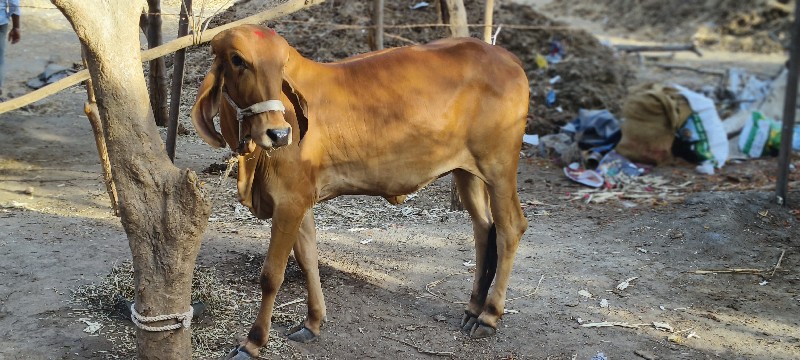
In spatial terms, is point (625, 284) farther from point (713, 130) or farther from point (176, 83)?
point (713, 130)

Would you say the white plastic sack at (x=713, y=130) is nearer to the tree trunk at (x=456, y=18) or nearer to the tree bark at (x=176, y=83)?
the tree trunk at (x=456, y=18)

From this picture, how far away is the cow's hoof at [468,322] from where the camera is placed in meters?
5.24

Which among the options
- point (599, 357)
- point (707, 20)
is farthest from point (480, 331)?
point (707, 20)

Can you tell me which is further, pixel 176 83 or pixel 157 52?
pixel 176 83

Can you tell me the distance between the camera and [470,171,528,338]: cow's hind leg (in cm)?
502

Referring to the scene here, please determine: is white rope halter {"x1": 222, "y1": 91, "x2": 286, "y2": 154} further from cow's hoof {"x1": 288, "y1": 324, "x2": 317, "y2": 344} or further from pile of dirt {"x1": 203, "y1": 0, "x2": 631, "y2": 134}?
pile of dirt {"x1": 203, "y1": 0, "x2": 631, "y2": 134}

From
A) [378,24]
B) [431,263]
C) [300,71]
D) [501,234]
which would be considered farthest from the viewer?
[378,24]

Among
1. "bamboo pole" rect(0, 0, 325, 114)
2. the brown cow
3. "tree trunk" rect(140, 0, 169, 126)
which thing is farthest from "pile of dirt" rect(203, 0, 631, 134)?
the brown cow

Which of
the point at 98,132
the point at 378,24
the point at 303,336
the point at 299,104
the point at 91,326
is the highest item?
the point at 299,104

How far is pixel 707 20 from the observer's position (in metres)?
18.5

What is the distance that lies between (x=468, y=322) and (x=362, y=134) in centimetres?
139

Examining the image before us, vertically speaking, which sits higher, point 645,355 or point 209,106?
point 209,106

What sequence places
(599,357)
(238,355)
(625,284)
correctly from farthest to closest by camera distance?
(625,284) → (599,357) → (238,355)

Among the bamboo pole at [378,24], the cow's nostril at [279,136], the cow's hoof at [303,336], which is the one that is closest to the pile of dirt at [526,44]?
the bamboo pole at [378,24]
